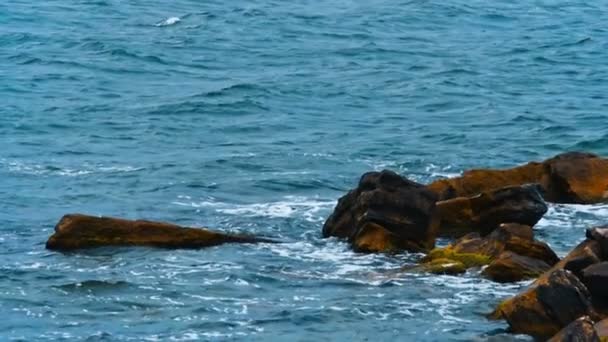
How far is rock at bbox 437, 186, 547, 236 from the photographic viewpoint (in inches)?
749

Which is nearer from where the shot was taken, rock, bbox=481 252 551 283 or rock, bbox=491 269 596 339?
rock, bbox=491 269 596 339

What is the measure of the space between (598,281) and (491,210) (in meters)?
4.57

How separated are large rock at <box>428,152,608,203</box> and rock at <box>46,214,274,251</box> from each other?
3.69 meters

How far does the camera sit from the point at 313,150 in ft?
A: 87.8

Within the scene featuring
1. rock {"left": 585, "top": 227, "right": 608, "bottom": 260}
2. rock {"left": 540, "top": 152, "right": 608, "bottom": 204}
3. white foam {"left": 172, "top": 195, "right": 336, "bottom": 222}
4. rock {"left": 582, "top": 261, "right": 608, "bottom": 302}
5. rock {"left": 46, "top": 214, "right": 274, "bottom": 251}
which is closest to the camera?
rock {"left": 582, "top": 261, "right": 608, "bottom": 302}

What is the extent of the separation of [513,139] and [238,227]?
30.1ft

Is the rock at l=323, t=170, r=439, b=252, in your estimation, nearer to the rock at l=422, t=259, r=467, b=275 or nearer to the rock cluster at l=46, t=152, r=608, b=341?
the rock cluster at l=46, t=152, r=608, b=341

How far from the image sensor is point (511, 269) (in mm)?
16469

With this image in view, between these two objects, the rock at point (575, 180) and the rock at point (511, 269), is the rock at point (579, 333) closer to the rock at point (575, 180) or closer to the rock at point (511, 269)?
the rock at point (511, 269)

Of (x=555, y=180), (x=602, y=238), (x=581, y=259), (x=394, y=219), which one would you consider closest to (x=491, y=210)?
(x=394, y=219)

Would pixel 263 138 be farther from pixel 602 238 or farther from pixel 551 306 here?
pixel 551 306

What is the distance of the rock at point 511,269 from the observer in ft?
53.9

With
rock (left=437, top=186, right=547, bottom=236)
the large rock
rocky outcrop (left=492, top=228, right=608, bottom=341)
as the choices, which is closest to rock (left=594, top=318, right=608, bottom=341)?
rocky outcrop (left=492, top=228, right=608, bottom=341)

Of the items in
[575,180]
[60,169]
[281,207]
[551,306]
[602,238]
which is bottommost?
[60,169]
